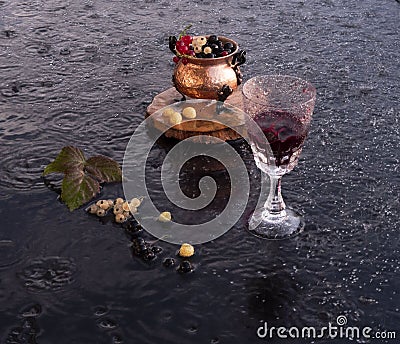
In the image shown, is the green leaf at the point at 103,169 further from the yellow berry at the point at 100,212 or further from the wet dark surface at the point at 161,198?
the yellow berry at the point at 100,212

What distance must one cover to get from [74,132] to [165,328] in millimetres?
871

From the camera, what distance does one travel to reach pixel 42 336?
127 centimetres

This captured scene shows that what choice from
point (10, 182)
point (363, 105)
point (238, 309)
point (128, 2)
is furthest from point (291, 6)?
point (238, 309)

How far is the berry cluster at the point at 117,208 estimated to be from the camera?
1599 mm

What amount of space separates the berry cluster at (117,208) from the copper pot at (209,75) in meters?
0.48

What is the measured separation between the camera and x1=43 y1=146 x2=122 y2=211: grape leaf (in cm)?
167

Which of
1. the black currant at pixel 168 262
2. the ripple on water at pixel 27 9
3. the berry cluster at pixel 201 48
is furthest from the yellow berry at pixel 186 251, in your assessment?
the ripple on water at pixel 27 9

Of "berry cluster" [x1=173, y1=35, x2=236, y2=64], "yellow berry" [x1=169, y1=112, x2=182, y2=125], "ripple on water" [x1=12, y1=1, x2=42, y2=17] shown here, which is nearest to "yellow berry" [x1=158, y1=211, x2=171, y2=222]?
"yellow berry" [x1=169, y1=112, x2=182, y2=125]

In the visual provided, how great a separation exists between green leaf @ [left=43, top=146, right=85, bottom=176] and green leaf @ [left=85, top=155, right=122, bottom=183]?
23 mm

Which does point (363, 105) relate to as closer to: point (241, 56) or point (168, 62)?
point (241, 56)

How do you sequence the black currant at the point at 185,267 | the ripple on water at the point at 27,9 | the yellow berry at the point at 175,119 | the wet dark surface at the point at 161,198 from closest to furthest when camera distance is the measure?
the wet dark surface at the point at 161,198 < the black currant at the point at 185,267 < the yellow berry at the point at 175,119 < the ripple on water at the point at 27,9

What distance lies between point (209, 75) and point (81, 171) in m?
0.49

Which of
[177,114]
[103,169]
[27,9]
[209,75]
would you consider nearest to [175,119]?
[177,114]

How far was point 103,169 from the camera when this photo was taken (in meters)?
1.74
